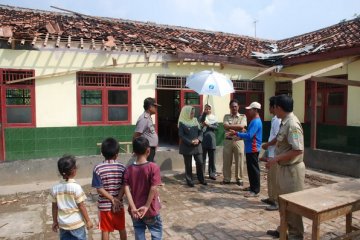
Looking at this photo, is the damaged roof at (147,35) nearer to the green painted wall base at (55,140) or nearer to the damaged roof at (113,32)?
the damaged roof at (113,32)

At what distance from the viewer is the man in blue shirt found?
237 inches

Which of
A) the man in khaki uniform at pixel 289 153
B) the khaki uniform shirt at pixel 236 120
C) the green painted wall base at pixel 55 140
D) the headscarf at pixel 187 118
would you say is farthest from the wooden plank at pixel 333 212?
the green painted wall base at pixel 55 140

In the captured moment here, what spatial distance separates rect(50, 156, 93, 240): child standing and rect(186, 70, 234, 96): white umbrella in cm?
411

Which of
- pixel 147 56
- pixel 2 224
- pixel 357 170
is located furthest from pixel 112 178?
pixel 357 170

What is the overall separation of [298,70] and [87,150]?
673 centimetres

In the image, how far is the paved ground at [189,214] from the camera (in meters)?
4.46

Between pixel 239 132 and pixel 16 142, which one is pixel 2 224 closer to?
pixel 16 142

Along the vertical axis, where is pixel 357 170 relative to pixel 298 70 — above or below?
below

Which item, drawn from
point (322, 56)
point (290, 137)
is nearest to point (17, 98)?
point (290, 137)

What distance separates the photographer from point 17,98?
7574 millimetres

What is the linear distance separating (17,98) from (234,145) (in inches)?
203

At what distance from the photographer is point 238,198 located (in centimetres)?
605

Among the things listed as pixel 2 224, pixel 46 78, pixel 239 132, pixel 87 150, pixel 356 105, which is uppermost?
pixel 46 78

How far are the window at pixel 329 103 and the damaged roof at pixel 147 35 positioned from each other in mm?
1124
